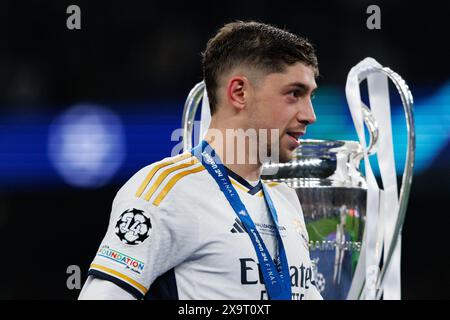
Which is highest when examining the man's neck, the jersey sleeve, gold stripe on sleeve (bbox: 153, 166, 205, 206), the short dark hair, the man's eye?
the short dark hair

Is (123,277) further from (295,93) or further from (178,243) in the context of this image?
(295,93)

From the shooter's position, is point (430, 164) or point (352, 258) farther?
point (430, 164)

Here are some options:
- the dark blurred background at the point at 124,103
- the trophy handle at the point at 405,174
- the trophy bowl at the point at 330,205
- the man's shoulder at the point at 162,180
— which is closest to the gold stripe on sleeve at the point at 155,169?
the man's shoulder at the point at 162,180

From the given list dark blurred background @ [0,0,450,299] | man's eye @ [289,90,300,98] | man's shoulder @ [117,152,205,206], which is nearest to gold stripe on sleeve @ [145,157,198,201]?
man's shoulder @ [117,152,205,206]

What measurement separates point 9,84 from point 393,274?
255 cm

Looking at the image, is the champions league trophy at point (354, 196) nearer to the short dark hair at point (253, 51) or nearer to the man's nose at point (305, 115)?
the short dark hair at point (253, 51)

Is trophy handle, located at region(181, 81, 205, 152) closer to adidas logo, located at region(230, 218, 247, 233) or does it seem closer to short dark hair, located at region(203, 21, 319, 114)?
short dark hair, located at region(203, 21, 319, 114)

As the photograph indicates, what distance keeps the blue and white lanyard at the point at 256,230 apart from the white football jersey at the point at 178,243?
0.04ft

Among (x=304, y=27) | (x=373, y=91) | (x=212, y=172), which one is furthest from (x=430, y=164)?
(x=212, y=172)

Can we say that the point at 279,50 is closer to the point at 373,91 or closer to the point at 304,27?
the point at 373,91

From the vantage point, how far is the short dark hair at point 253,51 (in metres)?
1.81

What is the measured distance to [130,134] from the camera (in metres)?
3.86

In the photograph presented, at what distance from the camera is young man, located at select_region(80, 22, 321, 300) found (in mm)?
1547

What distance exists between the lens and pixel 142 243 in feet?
5.04
